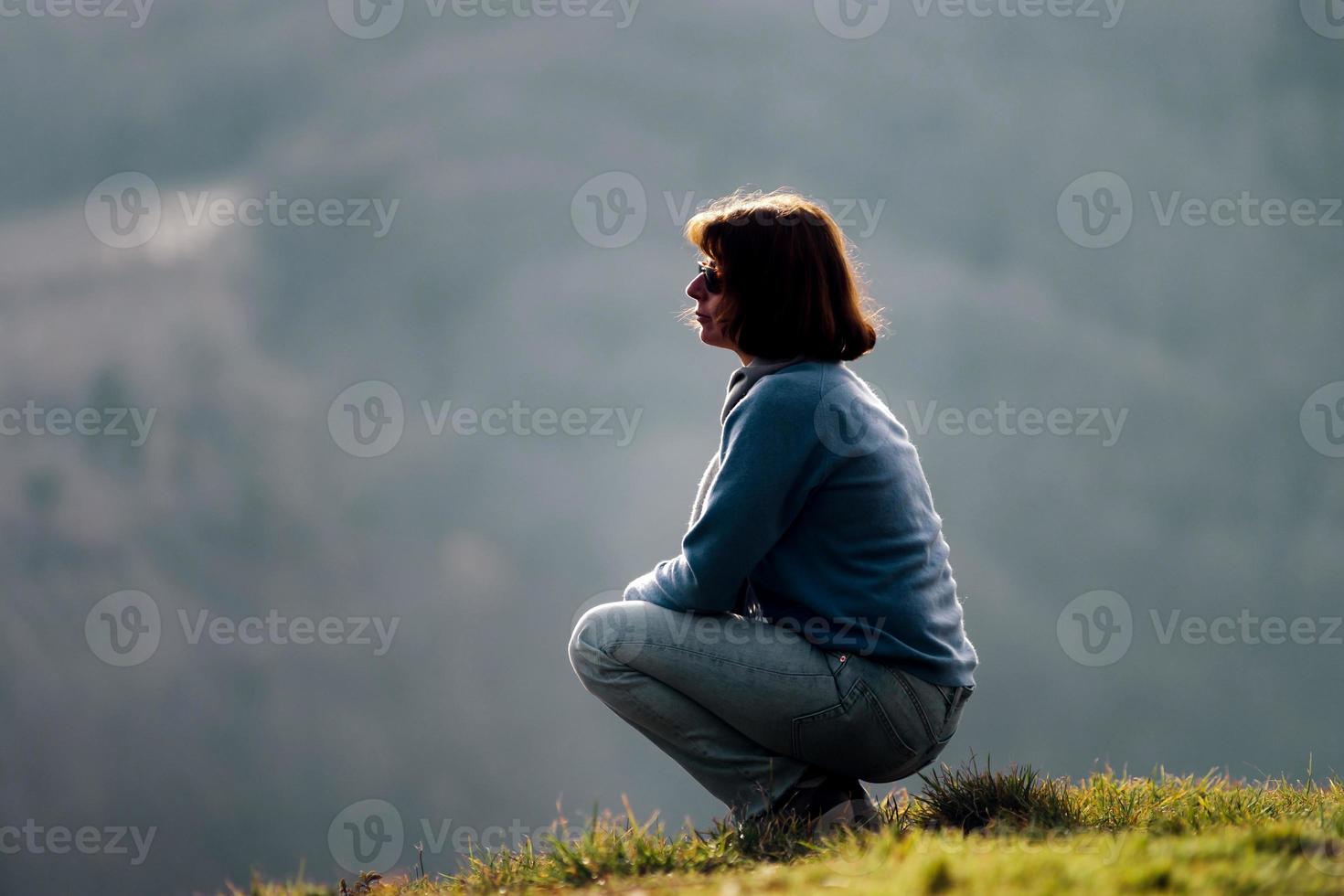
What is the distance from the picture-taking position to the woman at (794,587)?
12.7 feet

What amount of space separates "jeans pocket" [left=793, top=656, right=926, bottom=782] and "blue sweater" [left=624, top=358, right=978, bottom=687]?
12 cm

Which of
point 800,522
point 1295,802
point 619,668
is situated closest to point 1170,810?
point 1295,802

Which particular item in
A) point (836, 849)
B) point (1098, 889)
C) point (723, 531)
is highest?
point (723, 531)

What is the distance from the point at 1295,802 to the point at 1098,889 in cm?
289

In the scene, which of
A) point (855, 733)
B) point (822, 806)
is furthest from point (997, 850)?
point (822, 806)

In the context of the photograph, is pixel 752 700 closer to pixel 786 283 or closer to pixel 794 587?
pixel 794 587

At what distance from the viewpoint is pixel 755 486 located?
3793mm

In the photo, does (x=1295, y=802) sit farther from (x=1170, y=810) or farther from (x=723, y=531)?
(x=723, y=531)

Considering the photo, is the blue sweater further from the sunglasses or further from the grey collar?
the sunglasses

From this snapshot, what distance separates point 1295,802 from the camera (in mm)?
4699

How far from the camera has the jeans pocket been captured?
3.86 m

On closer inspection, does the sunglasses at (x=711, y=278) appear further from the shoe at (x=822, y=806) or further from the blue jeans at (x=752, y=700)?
the shoe at (x=822, y=806)

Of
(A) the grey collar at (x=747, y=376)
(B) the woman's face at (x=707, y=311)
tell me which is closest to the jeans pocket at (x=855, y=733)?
(A) the grey collar at (x=747, y=376)

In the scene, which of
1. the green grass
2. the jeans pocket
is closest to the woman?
the jeans pocket
